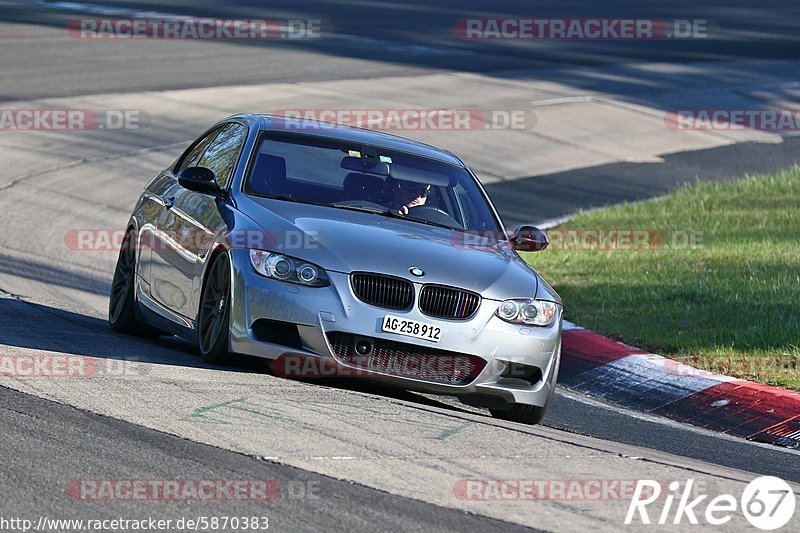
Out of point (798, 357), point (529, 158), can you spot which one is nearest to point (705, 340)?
point (798, 357)

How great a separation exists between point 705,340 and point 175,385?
5026 millimetres

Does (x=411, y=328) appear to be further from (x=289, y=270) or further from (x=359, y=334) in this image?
(x=289, y=270)

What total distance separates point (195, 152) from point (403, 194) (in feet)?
6.25

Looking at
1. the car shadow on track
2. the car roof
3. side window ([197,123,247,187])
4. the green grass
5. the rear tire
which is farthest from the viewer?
the green grass

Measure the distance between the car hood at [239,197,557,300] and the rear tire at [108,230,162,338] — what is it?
1579 millimetres

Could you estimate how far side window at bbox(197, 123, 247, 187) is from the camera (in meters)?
9.40

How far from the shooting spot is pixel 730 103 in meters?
27.0

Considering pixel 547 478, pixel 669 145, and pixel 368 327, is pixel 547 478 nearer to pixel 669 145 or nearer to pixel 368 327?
pixel 368 327

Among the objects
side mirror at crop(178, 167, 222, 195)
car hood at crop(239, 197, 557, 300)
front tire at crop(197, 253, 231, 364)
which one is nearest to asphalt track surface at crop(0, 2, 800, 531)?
front tire at crop(197, 253, 231, 364)

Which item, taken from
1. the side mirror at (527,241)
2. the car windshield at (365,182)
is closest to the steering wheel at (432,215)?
the car windshield at (365,182)

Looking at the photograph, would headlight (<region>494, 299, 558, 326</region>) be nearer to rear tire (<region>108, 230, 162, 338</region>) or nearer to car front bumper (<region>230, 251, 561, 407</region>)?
car front bumper (<region>230, 251, 561, 407</region>)

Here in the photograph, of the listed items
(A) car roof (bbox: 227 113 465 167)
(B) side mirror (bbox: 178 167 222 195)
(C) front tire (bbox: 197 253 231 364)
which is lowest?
(C) front tire (bbox: 197 253 231 364)

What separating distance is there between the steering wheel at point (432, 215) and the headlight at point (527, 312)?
1066mm

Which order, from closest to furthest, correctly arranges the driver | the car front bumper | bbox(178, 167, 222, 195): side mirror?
1. the car front bumper
2. bbox(178, 167, 222, 195): side mirror
3. the driver
